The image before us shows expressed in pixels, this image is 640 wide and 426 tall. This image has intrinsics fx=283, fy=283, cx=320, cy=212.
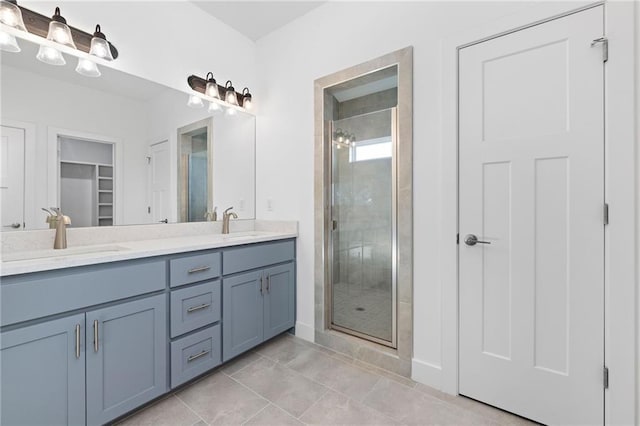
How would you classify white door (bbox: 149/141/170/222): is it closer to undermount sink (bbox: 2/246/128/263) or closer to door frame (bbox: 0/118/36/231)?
undermount sink (bbox: 2/246/128/263)

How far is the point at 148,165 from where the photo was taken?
2.09m

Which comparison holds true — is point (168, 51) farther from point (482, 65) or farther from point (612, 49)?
point (612, 49)

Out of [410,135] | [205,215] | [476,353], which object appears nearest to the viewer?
[476,353]

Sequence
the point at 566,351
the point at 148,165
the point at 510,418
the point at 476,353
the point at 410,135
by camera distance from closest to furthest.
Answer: the point at 566,351 < the point at 510,418 < the point at 476,353 < the point at 410,135 < the point at 148,165

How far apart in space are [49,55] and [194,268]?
57.2 inches

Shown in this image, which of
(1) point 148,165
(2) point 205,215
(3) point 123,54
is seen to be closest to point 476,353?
(2) point 205,215

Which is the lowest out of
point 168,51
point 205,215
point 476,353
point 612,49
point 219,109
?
point 476,353

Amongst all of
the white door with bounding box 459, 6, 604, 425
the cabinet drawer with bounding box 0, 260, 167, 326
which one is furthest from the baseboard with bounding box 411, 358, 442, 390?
the cabinet drawer with bounding box 0, 260, 167, 326

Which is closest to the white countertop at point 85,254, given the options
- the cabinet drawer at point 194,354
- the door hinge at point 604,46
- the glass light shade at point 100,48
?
the cabinet drawer at point 194,354

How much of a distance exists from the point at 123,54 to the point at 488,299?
2.80 metres

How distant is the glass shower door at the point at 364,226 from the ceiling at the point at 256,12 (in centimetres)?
102

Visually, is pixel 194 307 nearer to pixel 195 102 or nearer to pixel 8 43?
pixel 195 102

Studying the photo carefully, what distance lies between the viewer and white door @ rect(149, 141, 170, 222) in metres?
2.12

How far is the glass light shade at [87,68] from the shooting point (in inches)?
67.8
